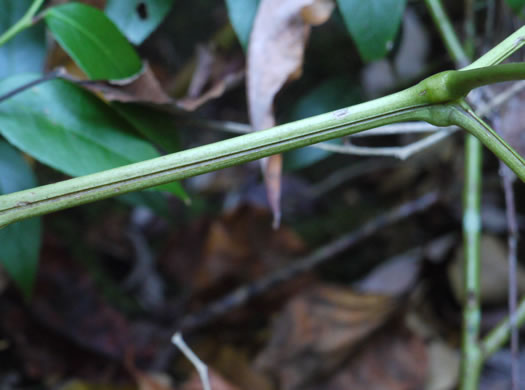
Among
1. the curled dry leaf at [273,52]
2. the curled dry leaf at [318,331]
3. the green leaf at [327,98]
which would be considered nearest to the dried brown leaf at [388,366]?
the curled dry leaf at [318,331]

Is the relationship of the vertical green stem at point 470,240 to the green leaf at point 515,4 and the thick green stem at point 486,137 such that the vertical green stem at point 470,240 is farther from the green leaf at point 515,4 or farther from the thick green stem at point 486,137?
the thick green stem at point 486,137

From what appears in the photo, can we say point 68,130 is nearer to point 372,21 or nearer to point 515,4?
point 372,21

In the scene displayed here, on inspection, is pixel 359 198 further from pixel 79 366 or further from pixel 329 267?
pixel 79 366

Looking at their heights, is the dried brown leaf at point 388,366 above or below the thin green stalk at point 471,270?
below

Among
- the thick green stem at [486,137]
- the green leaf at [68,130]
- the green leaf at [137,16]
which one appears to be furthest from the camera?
the green leaf at [137,16]

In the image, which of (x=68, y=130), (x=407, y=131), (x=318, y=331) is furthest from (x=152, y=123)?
(x=318, y=331)

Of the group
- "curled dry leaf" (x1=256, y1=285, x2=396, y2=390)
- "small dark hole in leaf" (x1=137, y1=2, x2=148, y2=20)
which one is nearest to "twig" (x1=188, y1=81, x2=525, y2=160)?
"small dark hole in leaf" (x1=137, y1=2, x2=148, y2=20)

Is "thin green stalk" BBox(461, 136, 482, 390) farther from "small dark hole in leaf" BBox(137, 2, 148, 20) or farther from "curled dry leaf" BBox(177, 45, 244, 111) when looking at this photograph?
"small dark hole in leaf" BBox(137, 2, 148, 20)
